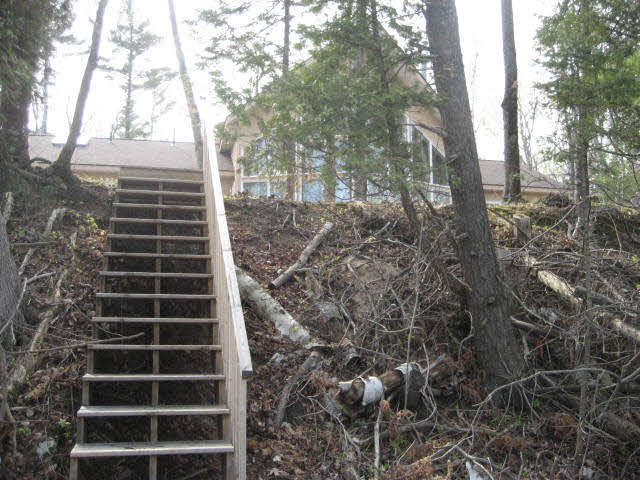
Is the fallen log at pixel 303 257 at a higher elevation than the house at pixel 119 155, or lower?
lower

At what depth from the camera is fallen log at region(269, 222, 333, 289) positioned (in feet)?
22.6

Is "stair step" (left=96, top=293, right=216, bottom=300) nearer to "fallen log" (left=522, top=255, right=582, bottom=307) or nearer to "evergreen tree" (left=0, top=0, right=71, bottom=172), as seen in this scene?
"evergreen tree" (left=0, top=0, right=71, bottom=172)

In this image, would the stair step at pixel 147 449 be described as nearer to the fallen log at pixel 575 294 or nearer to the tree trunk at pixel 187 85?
the fallen log at pixel 575 294

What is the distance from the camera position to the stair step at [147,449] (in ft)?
13.8

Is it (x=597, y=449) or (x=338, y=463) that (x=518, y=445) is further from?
(x=338, y=463)

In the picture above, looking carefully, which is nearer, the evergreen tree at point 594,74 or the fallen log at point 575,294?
the fallen log at point 575,294

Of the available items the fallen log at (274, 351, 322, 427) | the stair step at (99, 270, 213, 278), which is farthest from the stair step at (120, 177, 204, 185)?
the fallen log at (274, 351, 322, 427)

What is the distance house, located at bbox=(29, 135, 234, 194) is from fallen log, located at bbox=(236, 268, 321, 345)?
12.2 metres

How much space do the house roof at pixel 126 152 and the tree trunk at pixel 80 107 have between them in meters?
10.2

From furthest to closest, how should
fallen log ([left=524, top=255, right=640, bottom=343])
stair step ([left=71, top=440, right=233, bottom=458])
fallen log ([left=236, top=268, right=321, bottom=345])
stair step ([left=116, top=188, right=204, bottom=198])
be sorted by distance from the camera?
1. stair step ([left=116, top=188, right=204, bottom=198])
2. fallen log ([left=236, top=268, right=321, bottom=345])
3. fallen log ([left=524, top=255, right=640, bottom=343])
4. stair step ([left=71, top=440, right=233, bottom=458])

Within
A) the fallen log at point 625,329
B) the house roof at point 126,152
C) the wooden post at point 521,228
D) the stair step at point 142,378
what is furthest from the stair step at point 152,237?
the house roof at point 126,152

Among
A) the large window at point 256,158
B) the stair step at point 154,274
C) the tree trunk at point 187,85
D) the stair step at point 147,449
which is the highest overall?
the tree trunk at point 187,85

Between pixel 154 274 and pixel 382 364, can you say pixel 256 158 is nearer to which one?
pixel 154 274

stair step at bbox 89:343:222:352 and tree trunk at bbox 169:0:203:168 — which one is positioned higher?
tree trunk at bbox 169:0:203:168
